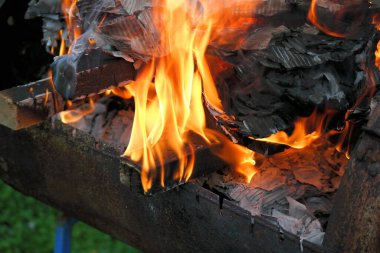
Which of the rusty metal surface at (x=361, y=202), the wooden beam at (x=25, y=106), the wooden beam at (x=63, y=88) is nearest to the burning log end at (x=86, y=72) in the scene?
the wooden beam at (x=63, y=88)

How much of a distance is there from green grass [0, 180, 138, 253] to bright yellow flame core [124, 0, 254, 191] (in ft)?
7.20

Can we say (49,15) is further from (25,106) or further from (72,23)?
(25,106)

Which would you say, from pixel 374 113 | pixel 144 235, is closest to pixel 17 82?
pixel 144 235

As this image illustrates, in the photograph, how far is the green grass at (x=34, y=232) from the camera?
3957 millimetres

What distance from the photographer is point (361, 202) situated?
1570mm

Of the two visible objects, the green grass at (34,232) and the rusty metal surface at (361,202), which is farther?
the green grass at (34,232)

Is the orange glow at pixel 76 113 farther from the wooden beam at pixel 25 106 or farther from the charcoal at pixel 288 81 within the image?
the charcoal at pixel 288 81

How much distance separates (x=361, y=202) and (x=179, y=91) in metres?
0.66

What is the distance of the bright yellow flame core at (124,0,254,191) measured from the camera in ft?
6.04

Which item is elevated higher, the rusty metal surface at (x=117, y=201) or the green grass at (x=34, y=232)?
the rusty metal surface at (x=117, y=201)

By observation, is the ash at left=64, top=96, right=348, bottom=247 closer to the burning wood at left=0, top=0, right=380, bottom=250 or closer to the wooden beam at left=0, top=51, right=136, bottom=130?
the burning wood at left=0, top=0, right=380, bottom=250

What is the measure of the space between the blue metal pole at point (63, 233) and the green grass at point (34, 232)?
1267 millimetres

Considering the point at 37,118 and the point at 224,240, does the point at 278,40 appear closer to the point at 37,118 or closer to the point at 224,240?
the point at 224,240

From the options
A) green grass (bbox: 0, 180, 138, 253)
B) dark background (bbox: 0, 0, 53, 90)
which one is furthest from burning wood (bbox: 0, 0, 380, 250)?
green grass (bbox: 0, 180, 138, 253)
